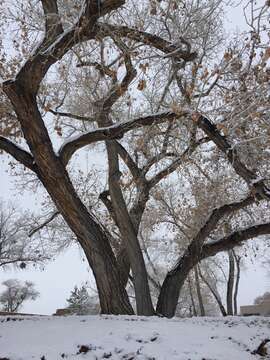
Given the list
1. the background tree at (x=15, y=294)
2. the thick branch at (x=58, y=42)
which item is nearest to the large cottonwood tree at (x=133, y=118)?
the thick branch at (x=58, y=42)

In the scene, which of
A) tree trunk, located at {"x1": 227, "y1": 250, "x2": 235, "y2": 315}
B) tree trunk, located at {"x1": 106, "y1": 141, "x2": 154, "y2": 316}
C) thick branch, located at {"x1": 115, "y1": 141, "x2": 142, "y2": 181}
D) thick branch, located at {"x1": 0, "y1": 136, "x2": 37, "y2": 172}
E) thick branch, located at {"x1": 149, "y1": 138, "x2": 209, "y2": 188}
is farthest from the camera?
tree trunk, located at {"x1": 227, "y1": 250, "x2": 235, "y2": 315}

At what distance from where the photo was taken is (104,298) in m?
6.31

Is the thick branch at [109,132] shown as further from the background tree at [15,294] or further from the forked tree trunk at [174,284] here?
the background tree at [15,294]

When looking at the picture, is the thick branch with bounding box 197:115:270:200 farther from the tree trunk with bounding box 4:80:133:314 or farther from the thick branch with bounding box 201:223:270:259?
the tree trunk with bounding box 4:80:133:314

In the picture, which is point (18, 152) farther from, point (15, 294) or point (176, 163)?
point (15, 294)

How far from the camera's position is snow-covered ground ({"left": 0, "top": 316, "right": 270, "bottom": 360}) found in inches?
141

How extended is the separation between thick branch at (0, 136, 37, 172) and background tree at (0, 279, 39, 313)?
71.8 ft

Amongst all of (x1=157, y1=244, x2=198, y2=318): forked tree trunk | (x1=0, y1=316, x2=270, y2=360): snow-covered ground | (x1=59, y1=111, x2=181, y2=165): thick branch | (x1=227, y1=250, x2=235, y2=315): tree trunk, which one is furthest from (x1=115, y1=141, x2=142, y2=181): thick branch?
(x1=227, y1=250, x2=235, y2=315): tree trunk

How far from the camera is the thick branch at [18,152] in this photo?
6.44m

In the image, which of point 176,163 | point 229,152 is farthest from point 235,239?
point 229,152

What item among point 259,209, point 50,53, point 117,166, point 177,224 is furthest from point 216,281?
point 50,53

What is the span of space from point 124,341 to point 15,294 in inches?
1007

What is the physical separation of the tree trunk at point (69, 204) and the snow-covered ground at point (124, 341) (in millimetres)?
1292

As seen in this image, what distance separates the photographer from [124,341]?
393 cm
